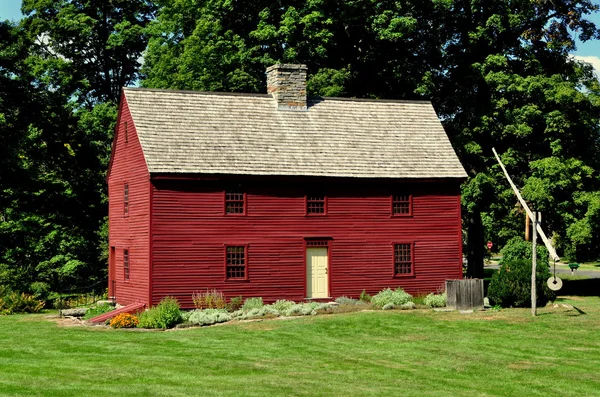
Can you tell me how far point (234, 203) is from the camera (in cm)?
3569

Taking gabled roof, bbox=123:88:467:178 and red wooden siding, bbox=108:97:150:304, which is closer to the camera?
red wooden siding, bbox=108:97:150:304

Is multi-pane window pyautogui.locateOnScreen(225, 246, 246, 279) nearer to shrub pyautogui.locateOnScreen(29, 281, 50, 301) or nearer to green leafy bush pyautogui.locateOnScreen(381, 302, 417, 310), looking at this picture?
green leafy bush pyautogui.locateOnScreen(381, 302, 417, 310)

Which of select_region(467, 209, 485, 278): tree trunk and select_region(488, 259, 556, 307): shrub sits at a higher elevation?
select_region(467, 209, 485, 278): tree trunk

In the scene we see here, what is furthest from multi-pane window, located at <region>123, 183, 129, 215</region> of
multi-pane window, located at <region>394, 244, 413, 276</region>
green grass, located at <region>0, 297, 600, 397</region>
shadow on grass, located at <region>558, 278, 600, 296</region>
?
shadow on grass, located at <region>558, 278, 600, 296</region>

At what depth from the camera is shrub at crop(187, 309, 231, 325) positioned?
32000 millimetres

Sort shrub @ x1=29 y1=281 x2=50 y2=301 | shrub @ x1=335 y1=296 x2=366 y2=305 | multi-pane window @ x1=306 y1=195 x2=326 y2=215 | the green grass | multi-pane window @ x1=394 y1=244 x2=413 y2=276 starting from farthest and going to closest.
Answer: shrub @ x1=29 y1=281 x2=50 y2=301, multi-pane window @ x1=394 y1=244 x2=413 y2=276, multi-pane window @ x1=306 y1=195 x2=326 y2=215, shrub @ x1=335 y1=296 x2=366 y2=305, the green grass

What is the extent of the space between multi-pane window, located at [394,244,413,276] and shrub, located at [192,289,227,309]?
755cm

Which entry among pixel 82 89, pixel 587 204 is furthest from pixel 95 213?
pixel 587 204

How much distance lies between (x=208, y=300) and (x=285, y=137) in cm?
765

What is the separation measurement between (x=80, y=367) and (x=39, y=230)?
1186 inches

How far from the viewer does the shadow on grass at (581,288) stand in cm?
4684

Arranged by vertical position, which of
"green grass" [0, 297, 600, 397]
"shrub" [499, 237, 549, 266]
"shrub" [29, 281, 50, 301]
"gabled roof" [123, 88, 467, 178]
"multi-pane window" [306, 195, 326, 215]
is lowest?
"green grass" [0, 297, 600, 397]

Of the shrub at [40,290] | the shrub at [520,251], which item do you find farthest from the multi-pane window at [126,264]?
the shrub at [520,251]

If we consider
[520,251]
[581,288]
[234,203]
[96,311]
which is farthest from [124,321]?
[581,288]
